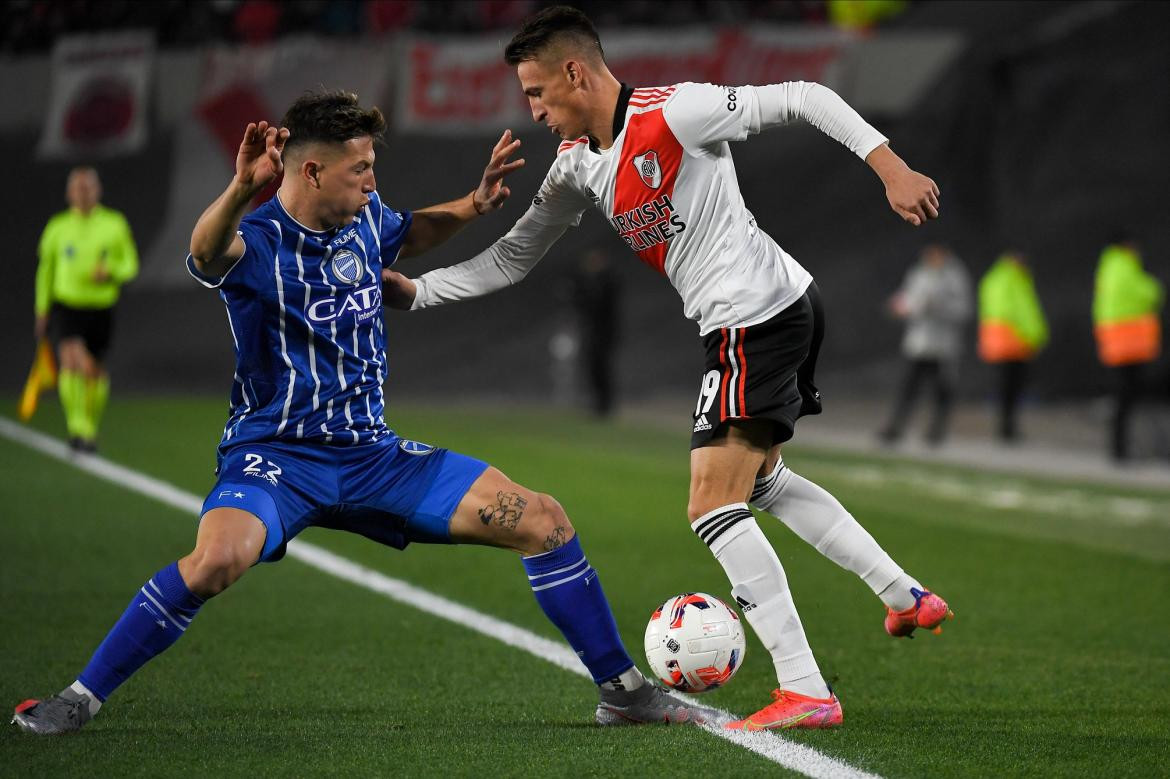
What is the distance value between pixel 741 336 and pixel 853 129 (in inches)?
27.6

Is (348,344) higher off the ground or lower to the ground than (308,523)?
higher

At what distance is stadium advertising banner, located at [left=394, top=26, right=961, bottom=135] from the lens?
77.4ft

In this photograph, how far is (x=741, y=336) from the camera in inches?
191

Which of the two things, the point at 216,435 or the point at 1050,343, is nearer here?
the point at 216,435

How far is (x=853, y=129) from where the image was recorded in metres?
4.65

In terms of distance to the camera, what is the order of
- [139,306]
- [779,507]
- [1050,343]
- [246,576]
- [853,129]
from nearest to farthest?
[853,129]
[779,507]
[246,576]
[1050,343]
[139,306]

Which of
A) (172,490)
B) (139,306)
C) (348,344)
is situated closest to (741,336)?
(348,344)

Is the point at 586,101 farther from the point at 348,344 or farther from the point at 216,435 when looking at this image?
the point at 216,435

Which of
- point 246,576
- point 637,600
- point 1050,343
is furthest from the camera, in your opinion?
point 1050,343

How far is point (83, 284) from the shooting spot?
13.8 m

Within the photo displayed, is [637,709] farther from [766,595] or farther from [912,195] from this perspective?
[912,195]

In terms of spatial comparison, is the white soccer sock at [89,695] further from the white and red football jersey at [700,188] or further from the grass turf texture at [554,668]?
the white and red football jersey at [700,188]

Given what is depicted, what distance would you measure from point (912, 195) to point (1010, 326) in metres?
13.2

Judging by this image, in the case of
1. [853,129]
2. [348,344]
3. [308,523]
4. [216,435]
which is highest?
[853,129]
